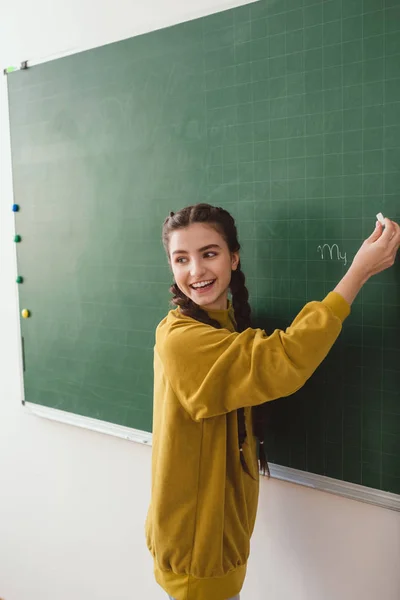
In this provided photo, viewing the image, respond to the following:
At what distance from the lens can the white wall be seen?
160 cm

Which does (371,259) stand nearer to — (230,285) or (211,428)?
(230,285)

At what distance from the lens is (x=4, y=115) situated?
2.23 metres

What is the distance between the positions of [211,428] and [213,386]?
0.57 ft

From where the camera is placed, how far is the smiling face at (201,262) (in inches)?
55.8

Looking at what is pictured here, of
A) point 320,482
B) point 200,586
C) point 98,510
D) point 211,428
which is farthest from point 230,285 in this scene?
point 98,510

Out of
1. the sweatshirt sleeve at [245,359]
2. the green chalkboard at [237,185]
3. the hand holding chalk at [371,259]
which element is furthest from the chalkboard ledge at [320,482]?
the hand holding chalk at [371,259]

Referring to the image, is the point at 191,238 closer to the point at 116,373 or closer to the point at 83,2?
the point at 116,373

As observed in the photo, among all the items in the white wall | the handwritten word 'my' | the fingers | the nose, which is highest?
the fingers

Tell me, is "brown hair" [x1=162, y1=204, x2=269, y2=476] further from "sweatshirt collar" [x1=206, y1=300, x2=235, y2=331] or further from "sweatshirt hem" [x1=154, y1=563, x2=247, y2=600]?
"sweatshirt hem" [x1=154, y1=563, x2=247, y2=600]

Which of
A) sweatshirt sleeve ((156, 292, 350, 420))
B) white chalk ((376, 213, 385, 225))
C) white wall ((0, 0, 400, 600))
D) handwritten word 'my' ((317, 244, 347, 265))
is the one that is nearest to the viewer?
sweatshirt sleeve ((156, 292, 350, 420))

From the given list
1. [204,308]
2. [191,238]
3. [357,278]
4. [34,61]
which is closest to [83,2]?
[34,61]

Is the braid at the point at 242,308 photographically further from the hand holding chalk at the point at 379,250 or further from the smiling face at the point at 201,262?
the hand holding chalk at the point at 379,250

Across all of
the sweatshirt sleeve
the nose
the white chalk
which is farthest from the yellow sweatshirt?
the white chalk

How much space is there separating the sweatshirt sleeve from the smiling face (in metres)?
0.11
